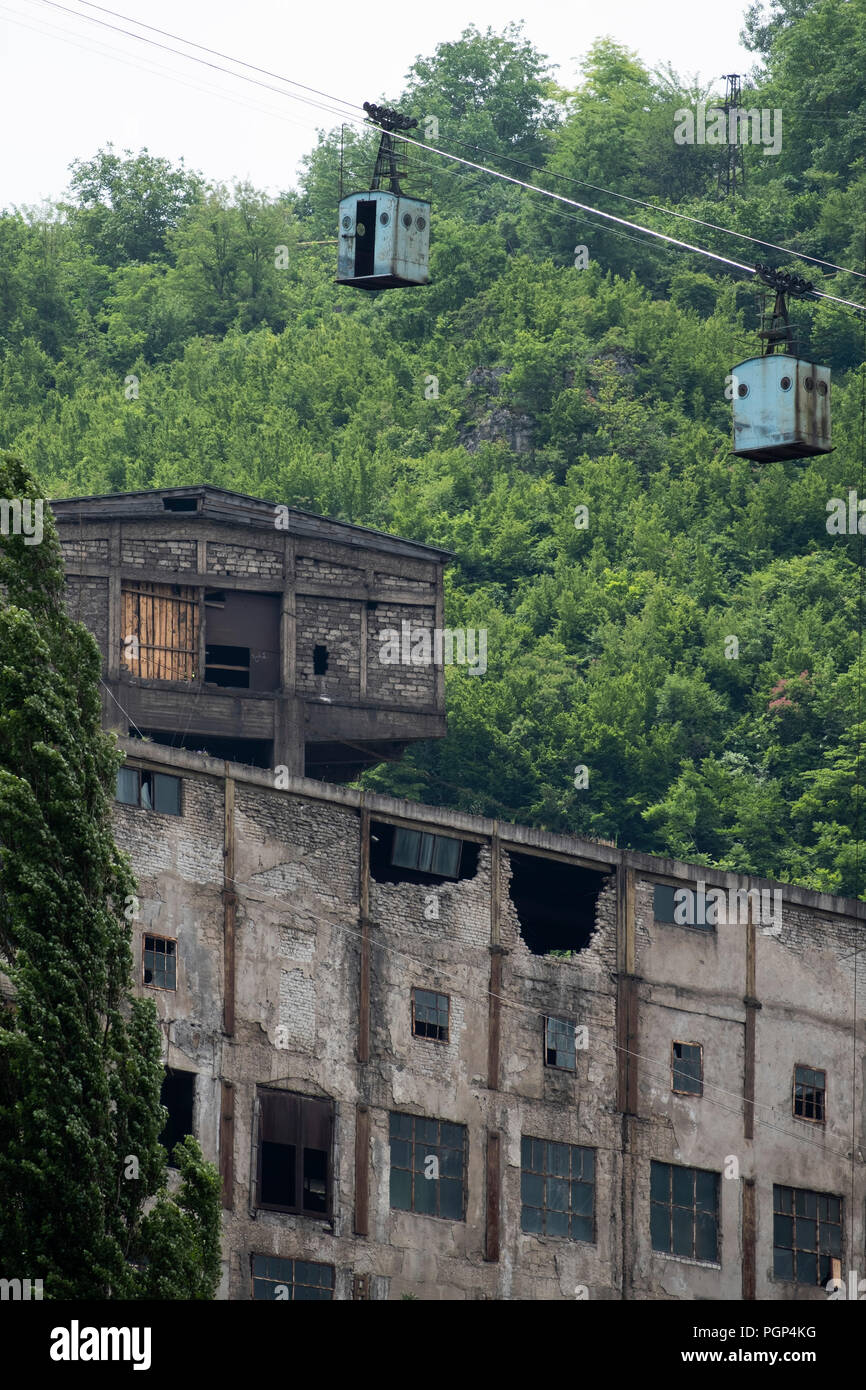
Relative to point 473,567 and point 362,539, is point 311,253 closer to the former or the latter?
point 473,567

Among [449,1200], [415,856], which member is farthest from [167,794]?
[449,1200]

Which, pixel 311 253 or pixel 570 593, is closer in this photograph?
pixel 570 593

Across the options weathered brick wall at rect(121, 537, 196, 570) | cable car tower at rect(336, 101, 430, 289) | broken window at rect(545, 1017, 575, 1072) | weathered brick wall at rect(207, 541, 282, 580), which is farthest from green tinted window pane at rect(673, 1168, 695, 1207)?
cable car tower at rect(336, 101, 430, 289)

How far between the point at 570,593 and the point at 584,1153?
30.2 meters

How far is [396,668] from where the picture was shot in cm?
4150

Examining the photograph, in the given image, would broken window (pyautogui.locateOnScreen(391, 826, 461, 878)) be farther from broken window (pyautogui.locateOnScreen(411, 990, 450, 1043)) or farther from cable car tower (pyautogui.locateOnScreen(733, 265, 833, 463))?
cable car tower (pyautogui.locateOnScreen(733, 265, 833, 463))

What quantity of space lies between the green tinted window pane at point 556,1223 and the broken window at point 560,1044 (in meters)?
2.04

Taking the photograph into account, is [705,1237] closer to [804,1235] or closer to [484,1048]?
[804,1235]

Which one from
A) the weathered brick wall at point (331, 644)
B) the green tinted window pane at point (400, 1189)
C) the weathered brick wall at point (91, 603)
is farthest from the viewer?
the weathered brick wall at point (331, 644)

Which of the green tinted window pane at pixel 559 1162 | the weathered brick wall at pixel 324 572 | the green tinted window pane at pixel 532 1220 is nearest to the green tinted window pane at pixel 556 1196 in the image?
A: the green tinted window pane at pixel 559 1162

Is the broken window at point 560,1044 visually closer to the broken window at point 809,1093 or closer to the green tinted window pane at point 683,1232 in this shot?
the green tinted window pane at point 683,1232

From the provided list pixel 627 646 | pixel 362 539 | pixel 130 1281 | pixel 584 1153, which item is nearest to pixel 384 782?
pixel 627 646

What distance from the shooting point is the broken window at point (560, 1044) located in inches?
1334

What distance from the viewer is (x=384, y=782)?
5478 centimetres
